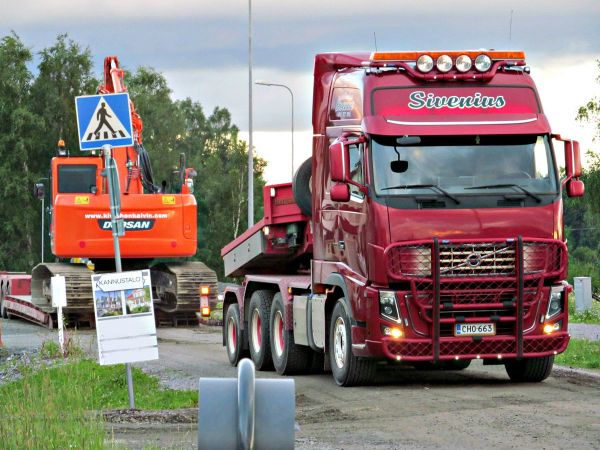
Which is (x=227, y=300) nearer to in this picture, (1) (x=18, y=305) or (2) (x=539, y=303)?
(2) (x=539, y=303)

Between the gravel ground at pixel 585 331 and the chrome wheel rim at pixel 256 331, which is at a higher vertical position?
the chrome wheel rim at pixel 256 331

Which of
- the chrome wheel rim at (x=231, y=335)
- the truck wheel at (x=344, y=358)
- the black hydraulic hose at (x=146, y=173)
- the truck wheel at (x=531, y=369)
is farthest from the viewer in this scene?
the black hydraulic hose at (x=146, y=173)

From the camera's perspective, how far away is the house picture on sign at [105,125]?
15562mm

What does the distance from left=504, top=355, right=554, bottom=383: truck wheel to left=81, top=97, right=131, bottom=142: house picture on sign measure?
17.5 ft

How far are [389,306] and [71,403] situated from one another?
4066mm

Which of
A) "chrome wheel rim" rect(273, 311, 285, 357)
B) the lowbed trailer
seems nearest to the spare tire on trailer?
"chrome wheel rim" rect(273, 311, 285, 357)

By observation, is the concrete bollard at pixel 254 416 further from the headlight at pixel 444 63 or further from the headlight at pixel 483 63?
the headlight at pixel 483 63

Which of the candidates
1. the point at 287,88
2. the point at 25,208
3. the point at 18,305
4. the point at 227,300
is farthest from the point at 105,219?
the point at 25,208

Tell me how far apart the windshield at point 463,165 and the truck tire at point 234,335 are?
21.0 feet

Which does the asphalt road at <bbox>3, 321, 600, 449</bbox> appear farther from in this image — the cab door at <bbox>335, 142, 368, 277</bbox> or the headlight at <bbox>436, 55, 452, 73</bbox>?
the headlight at <bbox>436, 55, 452, 73</bbox>

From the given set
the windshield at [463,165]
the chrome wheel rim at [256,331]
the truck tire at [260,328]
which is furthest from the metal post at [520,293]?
the chrome wheel rim at [256,331]

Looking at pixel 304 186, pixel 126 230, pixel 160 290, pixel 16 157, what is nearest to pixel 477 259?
pixel 304 186

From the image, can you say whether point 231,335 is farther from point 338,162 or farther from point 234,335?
point 338,162

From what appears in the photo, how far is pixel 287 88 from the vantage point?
60625mm
